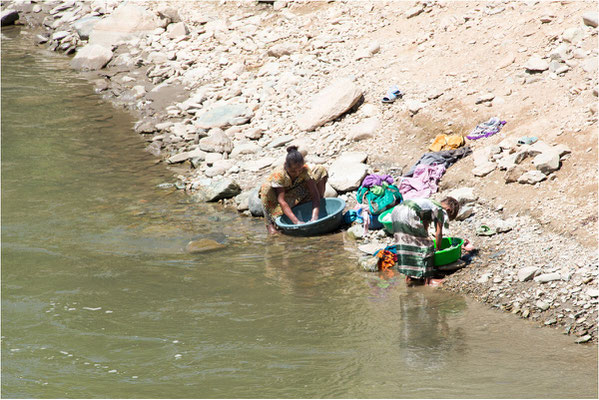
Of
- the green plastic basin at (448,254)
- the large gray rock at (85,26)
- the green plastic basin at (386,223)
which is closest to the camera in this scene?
the green plastic basin at (448,254)

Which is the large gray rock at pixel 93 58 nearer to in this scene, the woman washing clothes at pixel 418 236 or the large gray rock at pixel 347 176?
the large gray rock at pixel 347 176

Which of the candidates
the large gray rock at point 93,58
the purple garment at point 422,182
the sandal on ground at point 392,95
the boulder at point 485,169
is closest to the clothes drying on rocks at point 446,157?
the purple garment at point 422,182

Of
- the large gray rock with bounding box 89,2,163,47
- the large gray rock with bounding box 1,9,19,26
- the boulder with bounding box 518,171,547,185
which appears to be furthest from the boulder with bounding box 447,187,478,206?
the large gray rock with bounding box 1,9,19,26

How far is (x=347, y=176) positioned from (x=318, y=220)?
131cm

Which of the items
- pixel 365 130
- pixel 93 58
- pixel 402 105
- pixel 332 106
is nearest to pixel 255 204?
pixel 365 130

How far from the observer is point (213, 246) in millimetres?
8492

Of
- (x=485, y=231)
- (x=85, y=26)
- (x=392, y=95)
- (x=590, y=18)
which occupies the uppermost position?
(x=590, y=18)

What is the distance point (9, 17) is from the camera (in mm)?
20703

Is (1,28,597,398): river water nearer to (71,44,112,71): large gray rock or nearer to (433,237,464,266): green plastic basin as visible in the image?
(433,237,464,266): green plastic basin

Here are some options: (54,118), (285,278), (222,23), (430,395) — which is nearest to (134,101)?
(54,118)

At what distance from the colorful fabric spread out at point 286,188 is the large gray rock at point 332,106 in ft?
7.61

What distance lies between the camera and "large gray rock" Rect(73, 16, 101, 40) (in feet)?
59.2

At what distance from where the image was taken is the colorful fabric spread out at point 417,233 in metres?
6.92

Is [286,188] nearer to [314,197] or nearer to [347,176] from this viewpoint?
[314,197]
